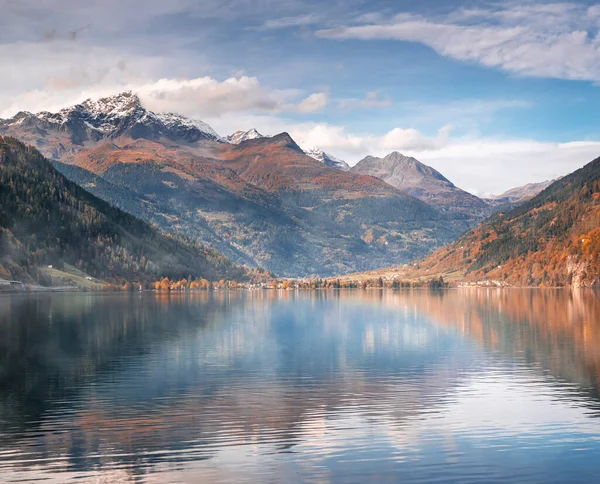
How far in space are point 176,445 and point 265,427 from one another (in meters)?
8.12

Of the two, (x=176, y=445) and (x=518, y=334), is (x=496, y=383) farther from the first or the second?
(x=518, y=334)

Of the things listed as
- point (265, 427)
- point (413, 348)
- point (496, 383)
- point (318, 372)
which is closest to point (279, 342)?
point (413, 348)

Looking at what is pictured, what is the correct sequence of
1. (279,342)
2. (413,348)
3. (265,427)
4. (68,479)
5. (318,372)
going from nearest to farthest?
(68,479)
(265,427)
(318,372)
(413,348)
(279,342)

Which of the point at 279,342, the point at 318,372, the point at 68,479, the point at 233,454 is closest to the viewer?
the point at 68,479

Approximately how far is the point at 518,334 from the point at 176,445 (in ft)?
312

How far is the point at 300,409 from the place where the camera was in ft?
212

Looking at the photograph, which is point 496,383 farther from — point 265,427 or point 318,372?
point 265,427

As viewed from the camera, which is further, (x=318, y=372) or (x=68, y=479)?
(x=318, y=372)

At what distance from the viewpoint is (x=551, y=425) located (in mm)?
57938

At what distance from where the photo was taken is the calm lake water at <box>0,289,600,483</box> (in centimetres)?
4641

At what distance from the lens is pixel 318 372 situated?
293 feet

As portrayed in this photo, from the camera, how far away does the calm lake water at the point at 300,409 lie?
46.4 m

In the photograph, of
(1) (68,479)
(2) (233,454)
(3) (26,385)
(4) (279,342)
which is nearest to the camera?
(1) (68,479)

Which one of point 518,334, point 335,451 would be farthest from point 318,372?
point 518,334
